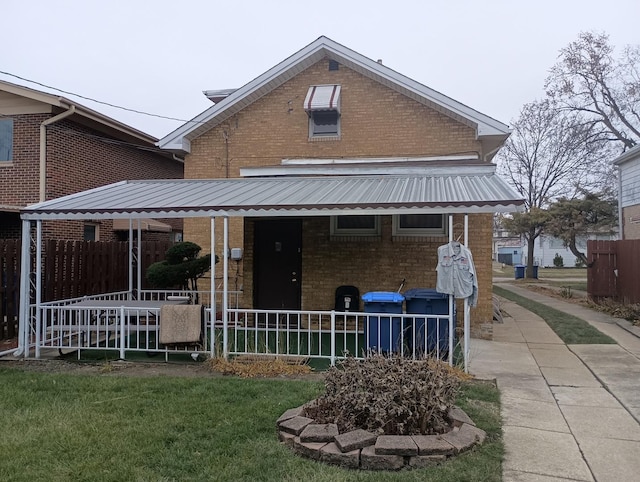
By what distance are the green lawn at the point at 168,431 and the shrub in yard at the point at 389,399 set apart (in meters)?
0.47

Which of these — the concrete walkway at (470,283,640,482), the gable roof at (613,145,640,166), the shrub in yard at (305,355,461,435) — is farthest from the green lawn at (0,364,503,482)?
the gable roof at (613,145,640,166)

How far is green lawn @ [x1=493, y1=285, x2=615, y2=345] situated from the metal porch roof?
12.1 ft

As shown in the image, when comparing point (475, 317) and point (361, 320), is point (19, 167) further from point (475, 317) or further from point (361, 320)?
point (475, 317)

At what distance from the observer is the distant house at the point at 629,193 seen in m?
17.4

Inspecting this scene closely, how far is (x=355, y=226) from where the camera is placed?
11172mm

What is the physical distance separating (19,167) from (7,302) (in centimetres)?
594

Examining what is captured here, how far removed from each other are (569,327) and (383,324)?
5.97 meters

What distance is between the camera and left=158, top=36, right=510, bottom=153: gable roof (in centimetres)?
1155

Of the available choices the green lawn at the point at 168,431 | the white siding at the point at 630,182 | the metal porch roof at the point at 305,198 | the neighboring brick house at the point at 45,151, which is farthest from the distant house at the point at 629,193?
the neighboring brick house at the point at 45,151

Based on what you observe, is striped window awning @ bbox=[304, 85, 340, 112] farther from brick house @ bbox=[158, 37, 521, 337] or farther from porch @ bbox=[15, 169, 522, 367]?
porch @ bbox=[15, 169, 522, 367]

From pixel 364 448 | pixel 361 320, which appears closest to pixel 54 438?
pixel 364 448

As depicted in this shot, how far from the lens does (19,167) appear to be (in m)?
14.2

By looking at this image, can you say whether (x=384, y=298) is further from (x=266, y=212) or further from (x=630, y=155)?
(x=630, y=155)

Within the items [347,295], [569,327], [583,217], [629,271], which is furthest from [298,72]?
[583,217]
